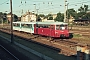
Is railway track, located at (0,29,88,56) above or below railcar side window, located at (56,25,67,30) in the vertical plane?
below

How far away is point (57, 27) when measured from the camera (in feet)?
94.7

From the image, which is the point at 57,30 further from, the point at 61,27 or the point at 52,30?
the point at 61,27

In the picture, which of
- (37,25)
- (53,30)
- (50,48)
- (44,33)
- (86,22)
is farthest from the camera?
(86,22)

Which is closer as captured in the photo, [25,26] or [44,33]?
[44,33]

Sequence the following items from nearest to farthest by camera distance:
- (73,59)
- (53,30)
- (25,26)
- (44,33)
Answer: (73,59) → (53,30) → (44,33) → (25,26)

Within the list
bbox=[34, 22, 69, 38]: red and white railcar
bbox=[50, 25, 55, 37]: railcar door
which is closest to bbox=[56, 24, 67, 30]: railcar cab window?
bbox=[34, 22, 69, 38]: red and white railcar

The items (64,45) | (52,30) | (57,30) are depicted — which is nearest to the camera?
(64,45)

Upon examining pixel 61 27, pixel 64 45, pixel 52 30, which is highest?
pixel 61 27

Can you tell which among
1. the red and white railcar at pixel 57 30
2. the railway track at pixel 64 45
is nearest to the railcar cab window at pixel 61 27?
the red and white railcar at pixel 57 30

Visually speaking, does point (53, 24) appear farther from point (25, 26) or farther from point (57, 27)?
point (25, 26)

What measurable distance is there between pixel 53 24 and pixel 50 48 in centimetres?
790

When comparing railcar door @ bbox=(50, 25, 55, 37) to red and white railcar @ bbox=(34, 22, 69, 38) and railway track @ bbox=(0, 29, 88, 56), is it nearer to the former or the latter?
red and white railcar @ bbox=(34, 22, 69, 38)

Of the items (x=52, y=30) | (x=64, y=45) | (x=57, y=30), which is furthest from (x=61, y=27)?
(x=64, y=45)

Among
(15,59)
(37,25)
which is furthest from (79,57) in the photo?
(37,25)
